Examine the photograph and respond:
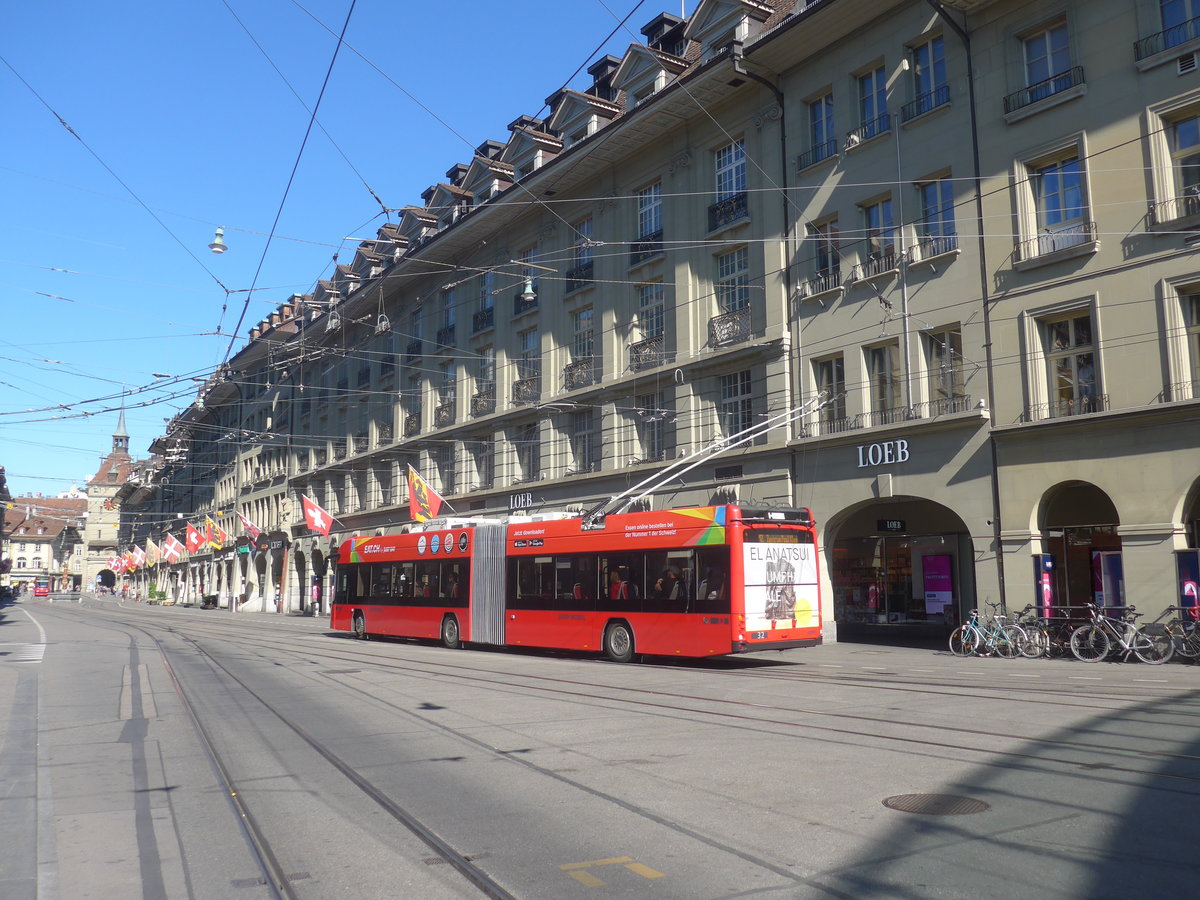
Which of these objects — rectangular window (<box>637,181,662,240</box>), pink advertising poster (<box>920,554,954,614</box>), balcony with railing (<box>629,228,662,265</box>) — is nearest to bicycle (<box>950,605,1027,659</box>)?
pink advertising poster (<box>920,554,954,614</box>)

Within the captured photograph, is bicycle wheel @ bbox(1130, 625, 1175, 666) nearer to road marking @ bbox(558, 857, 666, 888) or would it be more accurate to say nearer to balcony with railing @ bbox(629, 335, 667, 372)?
road marking @ bbox(558, 857, 666, 888)

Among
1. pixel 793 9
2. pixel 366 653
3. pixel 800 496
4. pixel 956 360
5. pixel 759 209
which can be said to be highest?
pixel 793 9

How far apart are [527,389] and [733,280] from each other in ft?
37.4

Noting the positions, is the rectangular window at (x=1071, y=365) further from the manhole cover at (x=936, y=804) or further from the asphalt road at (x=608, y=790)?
the manhole cover at (x=936, y=804)

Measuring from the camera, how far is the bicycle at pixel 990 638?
67.1 ft

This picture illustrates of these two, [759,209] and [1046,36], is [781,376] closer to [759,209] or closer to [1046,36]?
[759,209]

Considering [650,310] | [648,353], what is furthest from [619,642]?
[650,310]

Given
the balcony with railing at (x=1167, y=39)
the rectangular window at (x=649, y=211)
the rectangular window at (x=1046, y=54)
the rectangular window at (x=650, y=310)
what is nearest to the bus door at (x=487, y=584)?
the rectangular window at (x=650, y=310)

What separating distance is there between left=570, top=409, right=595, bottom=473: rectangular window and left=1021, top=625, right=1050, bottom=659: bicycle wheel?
17.2 meters

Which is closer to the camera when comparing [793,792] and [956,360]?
[793,792]

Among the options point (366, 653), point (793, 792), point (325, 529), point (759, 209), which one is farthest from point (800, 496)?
point (325, 529)

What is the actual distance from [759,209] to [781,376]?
197 inches

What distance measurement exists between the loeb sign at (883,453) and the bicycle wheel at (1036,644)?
16.9 feet

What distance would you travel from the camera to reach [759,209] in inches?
1102
